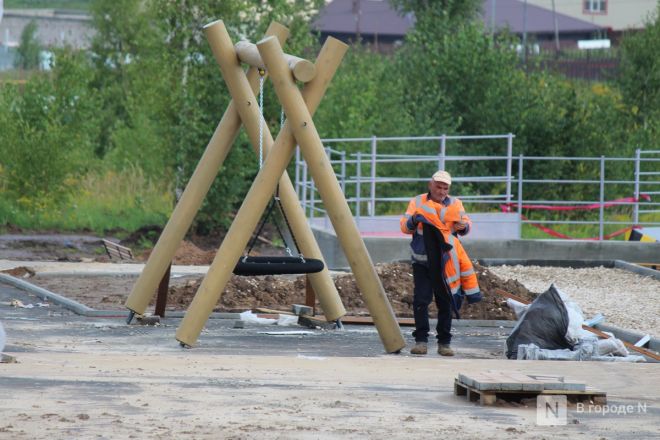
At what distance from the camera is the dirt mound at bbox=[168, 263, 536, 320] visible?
1554cm

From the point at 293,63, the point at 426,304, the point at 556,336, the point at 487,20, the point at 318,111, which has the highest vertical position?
the point at 487,20

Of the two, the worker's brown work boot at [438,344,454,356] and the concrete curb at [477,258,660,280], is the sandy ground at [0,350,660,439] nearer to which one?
the worker's brown work boot at [438,344,454,356]

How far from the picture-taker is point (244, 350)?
1223cm

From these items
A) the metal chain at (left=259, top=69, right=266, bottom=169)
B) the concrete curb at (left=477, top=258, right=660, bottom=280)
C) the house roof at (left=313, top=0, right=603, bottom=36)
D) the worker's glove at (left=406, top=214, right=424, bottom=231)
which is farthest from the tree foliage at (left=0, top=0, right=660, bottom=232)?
the house roof at (left=313, top=0, right=603, bottom=36)

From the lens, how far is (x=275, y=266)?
11906 mm

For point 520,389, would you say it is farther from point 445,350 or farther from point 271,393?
point 445,350

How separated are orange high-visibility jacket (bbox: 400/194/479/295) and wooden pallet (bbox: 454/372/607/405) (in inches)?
118

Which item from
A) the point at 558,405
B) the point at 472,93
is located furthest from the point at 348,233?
the point at 472,93

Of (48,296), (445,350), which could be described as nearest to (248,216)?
(445,350)

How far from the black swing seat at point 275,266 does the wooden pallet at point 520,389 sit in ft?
9.85

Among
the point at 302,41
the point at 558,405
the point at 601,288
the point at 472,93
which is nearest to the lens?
the point at 558,405

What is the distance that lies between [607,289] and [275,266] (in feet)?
26.3

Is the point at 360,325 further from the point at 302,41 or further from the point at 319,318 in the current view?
the point at 302,41

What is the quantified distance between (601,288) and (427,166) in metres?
12.8
